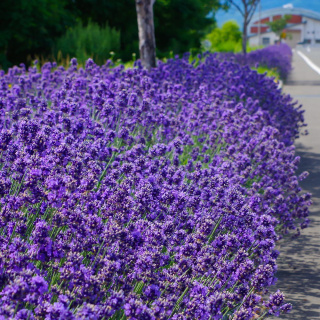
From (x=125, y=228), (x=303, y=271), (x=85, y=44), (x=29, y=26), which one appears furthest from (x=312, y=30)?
(x=125, y=228)

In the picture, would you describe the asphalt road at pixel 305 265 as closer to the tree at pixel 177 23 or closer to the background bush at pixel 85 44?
the background bush at pixel 85 44

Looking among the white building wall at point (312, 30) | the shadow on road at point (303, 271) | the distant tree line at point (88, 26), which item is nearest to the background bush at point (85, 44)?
the distant tree line at point (88, 26)

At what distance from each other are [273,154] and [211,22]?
19178 mm

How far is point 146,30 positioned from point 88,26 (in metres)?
9.40

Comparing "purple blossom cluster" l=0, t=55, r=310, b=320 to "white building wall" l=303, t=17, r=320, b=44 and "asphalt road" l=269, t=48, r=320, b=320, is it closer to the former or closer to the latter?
"asphalt road" l=269, t=48, r=320, b=320

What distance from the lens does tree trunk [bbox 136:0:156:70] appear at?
10.9 meters

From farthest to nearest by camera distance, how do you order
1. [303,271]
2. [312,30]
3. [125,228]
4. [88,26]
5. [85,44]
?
1. [312,30]
2. [88,26]
3. [85,44]
4. [303,271]
5. [125,228]

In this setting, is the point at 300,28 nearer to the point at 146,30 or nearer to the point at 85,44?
the point at 85,44

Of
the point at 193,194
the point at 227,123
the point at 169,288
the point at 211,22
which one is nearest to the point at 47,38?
the point at 211,22

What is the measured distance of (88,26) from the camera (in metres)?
19.9

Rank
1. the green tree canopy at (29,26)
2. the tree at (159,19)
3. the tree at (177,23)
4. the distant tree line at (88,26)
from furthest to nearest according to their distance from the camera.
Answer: the tree at (177,23), the tree at (159,19), the distant tree line at (88,26), the green tree canopy at (29,26)

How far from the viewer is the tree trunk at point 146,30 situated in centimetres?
1095

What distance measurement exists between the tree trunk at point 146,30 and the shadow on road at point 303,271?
5125mm

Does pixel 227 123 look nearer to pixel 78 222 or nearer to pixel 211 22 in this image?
pixel 78 222
